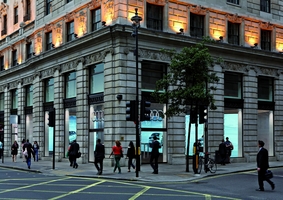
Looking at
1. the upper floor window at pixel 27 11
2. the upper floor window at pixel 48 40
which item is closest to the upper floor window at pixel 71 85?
the upper floor window at pixel 48 40

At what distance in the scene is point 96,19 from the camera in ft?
96.6

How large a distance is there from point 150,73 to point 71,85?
23.2 feet

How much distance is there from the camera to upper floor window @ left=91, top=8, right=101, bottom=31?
29.1 m

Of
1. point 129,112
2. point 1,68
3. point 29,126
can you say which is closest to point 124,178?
point 129,112

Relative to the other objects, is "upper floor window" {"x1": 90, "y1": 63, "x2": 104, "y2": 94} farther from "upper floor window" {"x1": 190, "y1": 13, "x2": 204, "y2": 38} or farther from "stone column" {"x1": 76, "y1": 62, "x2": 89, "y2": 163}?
"upper floor window" {"x1": 190, "y1": 13, "x2": 204, "y2": 38}

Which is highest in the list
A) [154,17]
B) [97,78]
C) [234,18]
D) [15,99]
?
[234,18]

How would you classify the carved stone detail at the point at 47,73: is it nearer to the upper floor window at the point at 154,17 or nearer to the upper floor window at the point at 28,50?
the upper floor window at the point at 28,50

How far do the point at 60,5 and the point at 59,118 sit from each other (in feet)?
28.9

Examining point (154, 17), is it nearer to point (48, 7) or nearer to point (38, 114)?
point (48, 7)

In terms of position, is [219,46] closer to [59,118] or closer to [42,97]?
[59,118]

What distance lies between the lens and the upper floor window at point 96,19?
29.1 metres

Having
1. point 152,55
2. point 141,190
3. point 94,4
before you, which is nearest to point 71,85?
point 94,4

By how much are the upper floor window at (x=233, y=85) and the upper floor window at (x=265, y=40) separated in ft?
12.3

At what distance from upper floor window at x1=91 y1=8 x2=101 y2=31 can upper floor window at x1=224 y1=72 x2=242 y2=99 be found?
998 cm
